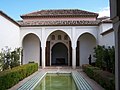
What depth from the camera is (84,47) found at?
2128cm

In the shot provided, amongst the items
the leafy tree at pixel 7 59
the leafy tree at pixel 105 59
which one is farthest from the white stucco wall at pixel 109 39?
the leafy tree at pixel 7 59

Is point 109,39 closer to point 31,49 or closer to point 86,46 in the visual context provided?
point 86,46

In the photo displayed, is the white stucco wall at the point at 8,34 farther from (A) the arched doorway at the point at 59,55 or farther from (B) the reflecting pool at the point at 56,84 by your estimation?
(A) the arched doorway at the point at 59,55

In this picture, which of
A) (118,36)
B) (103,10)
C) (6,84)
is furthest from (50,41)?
(103,10)

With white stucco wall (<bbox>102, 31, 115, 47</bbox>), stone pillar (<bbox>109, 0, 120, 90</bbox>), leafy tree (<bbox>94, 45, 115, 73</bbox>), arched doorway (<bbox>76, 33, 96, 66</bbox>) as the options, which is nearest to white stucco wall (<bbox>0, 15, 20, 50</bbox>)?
arched doorway (<bbox>76, 33, 96, 66</bbox>)

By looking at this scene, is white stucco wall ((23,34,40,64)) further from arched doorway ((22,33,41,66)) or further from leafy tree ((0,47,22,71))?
leafy tree ((0,47,22,71))

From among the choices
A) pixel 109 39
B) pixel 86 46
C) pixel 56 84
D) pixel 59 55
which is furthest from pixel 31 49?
pixel 56 84

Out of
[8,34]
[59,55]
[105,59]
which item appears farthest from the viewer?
[59,55]

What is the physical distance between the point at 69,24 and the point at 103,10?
25649 millimetres

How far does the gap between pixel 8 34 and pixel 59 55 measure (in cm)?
1065

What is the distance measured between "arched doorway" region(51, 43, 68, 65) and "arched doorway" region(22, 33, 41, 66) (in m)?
3.60

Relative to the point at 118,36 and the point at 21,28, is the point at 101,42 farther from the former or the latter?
the point at 118,36

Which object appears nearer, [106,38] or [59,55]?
[106,38]

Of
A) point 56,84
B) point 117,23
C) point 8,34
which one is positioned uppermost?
point 8,34
